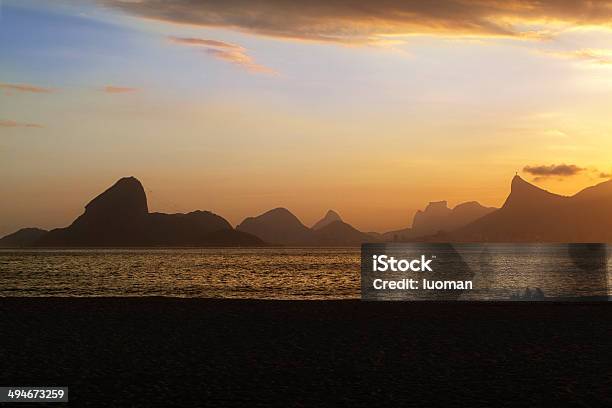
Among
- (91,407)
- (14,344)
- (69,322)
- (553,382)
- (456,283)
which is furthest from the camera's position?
(456,283)

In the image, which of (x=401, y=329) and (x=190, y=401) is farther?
(x=401, y=329)

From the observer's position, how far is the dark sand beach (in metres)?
15.2

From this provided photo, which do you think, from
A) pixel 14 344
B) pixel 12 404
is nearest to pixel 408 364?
pixel 12 404

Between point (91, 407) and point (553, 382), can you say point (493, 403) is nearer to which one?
point (553, 382)

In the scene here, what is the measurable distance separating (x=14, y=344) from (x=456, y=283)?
88687mm

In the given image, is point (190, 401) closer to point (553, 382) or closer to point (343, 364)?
point (343, 364)

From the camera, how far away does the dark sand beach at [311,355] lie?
15250mm

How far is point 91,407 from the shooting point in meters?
13.9

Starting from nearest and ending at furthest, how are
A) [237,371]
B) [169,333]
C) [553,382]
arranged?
[553,382] < [237,371] < [169,333]

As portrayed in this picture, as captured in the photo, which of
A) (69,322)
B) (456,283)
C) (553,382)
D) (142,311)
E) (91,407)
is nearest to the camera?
(91,407)

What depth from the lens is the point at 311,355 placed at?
67.3 ft

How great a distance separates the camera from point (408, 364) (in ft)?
62.2

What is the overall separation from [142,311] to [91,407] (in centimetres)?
1957

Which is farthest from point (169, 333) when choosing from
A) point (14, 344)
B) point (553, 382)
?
point (553, 382)
